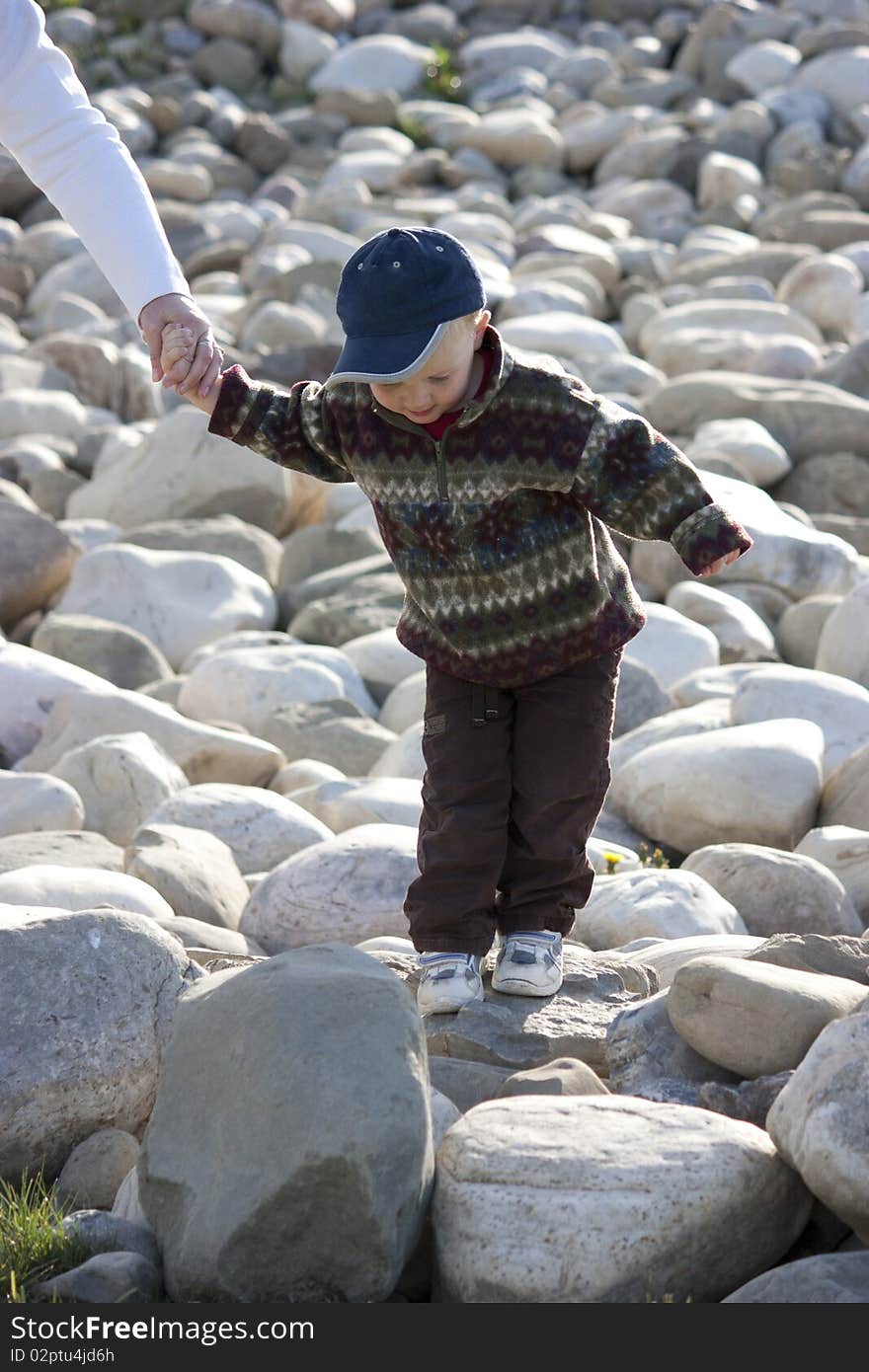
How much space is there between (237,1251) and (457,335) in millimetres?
1653

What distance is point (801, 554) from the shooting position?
7590mm

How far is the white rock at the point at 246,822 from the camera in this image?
5.04m

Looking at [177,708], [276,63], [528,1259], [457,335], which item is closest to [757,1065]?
[528,1259]

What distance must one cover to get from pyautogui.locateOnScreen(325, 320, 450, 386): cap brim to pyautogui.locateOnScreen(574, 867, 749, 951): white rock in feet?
5.43

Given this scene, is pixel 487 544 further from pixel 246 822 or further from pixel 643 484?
pixel 246 822

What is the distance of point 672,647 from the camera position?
22.0 feet

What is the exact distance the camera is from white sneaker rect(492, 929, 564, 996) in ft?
12.0

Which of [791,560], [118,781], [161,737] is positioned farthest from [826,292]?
[118,781]

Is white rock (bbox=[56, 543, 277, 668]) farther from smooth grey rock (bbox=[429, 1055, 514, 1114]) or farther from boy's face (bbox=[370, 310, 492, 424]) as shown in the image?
smooth grey rock (bbox=[429, 1055, 514, 1114])

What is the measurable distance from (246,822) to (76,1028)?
1.88 metres

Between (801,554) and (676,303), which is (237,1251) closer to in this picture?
(801,554)

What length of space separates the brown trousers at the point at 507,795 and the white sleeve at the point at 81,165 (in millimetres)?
1013

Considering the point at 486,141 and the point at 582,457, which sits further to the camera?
the point at 486,141

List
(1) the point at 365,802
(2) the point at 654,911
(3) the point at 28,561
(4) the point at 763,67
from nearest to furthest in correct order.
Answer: (2) the point at 654,911
(1) the point at 365,802
(3) the point at 28,561
(4) the point at 763,67
